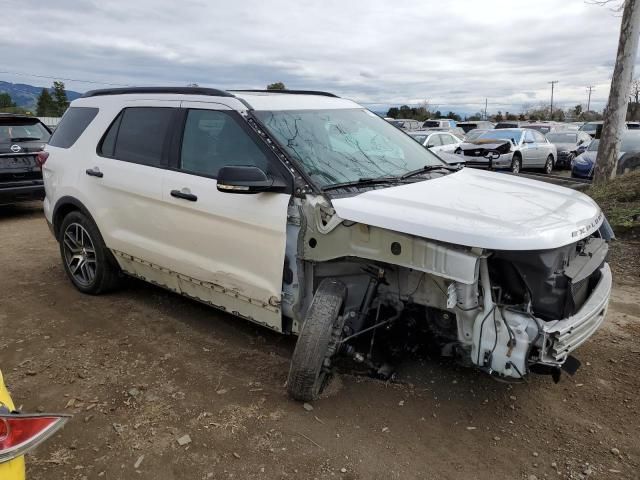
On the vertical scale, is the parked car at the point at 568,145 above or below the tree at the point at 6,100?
below

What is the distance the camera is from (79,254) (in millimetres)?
4984

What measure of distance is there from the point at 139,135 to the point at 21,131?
5.88 meters

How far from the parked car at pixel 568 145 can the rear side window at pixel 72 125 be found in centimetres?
1657

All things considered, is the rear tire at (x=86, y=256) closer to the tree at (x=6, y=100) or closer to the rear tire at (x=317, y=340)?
the rear tire at (x=317, y=340)

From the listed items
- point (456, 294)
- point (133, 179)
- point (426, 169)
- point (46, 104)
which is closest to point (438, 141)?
point (426, 169)

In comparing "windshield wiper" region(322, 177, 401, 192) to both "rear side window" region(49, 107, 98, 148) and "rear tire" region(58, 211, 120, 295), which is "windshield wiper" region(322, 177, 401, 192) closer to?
"rear tire" region(58, 211, 120, 295)

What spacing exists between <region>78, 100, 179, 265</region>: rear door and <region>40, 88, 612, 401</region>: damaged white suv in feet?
0.05

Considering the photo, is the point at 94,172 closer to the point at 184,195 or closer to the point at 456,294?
the point at 184,195

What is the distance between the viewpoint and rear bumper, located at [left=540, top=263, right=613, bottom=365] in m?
2.68

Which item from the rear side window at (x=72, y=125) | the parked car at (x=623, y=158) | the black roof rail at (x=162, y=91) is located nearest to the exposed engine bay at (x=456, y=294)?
the black roof rail at (x=162, y=91)

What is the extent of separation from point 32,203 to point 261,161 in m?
8.98

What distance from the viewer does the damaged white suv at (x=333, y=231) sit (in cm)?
276

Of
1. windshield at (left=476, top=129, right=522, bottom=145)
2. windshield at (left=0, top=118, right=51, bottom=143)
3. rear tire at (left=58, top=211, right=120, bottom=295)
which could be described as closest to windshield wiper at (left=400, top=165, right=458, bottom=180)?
rear tire at (left=58, top=211, right=120, bottom=295)

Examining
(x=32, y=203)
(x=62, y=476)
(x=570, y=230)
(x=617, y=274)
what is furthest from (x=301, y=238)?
(x=32, y=203)
